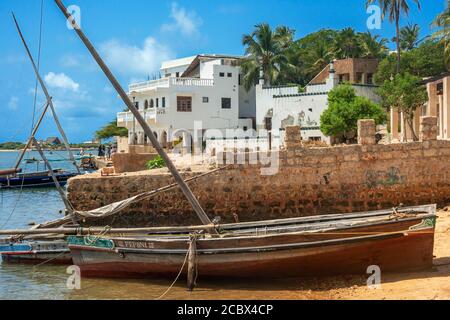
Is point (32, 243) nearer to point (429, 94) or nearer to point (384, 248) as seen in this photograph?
point (384, 248)

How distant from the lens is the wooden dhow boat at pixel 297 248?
11.1 m

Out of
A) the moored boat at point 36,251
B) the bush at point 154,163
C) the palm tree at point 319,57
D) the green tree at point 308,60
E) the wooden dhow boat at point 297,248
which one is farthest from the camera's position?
the palm tree at point 319,57

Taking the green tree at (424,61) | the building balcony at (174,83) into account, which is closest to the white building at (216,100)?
the building balcony at (174,83)

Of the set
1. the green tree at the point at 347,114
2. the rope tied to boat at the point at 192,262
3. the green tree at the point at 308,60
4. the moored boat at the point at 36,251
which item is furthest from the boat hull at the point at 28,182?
the rope tied to boat at the point at 192,262

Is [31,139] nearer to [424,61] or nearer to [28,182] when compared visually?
[28,182]

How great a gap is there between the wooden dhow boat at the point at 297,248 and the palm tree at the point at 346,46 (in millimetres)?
40336

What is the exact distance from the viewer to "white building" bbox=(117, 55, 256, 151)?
40.1 m

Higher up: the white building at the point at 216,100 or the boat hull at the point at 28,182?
the white building at the point at 216,100

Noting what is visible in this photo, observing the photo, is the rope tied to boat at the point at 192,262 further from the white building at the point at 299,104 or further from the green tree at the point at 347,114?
the white building at the point at 299,104

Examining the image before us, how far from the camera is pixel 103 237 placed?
12742 mm

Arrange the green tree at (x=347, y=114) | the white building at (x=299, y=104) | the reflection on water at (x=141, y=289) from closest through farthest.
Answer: the reflection on water at (x=141, y=289), the green tree at (x=347, y=114), the white building at (x=299, y=104)

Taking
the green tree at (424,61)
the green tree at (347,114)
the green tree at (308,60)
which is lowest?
the green tree at (347,114)

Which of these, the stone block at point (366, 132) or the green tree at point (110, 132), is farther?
the green tree at point (110, 132)
